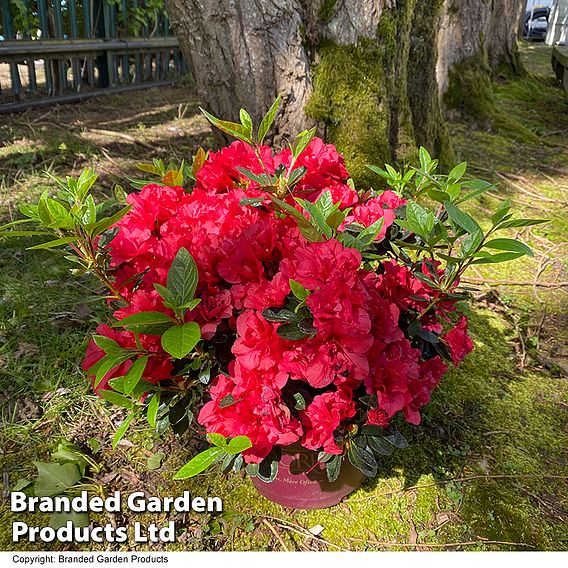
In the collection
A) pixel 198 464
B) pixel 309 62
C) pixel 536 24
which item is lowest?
pixel 198 464

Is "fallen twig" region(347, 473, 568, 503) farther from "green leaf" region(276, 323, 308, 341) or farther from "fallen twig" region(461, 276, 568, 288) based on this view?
"fallen twig" region(461, 276, 568, 288)

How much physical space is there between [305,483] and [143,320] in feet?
2.69

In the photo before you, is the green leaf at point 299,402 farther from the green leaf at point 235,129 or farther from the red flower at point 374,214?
the green leaf at point 235,129

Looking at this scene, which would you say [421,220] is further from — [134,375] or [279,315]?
[134,375]

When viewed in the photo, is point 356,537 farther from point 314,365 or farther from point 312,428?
point 314,365

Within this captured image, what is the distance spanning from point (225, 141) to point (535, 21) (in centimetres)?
2199

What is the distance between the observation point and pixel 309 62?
8.91ft

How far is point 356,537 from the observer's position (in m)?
1.63

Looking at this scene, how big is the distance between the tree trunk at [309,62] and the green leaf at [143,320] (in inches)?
76.3

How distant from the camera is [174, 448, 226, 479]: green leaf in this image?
43.7 inches

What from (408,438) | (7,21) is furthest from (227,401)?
(7,21)

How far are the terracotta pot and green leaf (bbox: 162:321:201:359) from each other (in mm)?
578

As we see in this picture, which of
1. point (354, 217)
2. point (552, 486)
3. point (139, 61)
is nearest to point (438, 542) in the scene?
point (552, 486)

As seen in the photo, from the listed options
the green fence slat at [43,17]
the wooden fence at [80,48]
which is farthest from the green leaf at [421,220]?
the green fence slat at [43,17]
